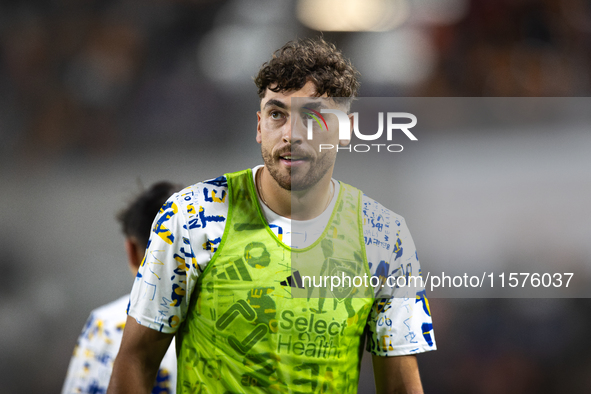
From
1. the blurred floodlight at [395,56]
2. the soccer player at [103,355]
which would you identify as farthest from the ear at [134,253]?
the blurred floodlight at [395,56]

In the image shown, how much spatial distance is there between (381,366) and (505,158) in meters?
0.80

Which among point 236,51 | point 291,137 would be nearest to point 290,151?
point 291,137

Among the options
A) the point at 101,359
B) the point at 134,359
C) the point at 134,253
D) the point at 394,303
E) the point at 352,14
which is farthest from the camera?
the point at 352,14

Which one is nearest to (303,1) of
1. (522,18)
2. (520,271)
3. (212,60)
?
(212,60)

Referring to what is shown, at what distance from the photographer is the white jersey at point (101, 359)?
4.15 ft

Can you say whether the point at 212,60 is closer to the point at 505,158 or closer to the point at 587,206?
the point at 505,158

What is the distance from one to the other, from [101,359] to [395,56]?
1313 mm

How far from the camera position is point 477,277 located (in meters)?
1.53

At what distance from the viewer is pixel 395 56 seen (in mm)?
1621

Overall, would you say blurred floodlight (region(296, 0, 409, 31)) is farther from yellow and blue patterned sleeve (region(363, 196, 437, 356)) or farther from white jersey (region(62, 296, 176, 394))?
white jersey (region(62, 296, 176, 394))

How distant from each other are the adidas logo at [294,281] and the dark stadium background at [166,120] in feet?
2.00

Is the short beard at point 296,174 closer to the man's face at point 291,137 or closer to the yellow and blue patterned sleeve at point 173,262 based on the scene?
the man's face at point 291,137

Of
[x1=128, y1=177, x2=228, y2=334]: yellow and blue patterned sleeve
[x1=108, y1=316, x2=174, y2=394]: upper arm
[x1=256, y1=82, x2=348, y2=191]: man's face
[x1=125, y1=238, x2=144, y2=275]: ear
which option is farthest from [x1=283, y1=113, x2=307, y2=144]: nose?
[x1=125, y1=238, x2=144, y2=275]: ear

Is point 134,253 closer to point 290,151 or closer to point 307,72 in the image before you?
point 290,151
